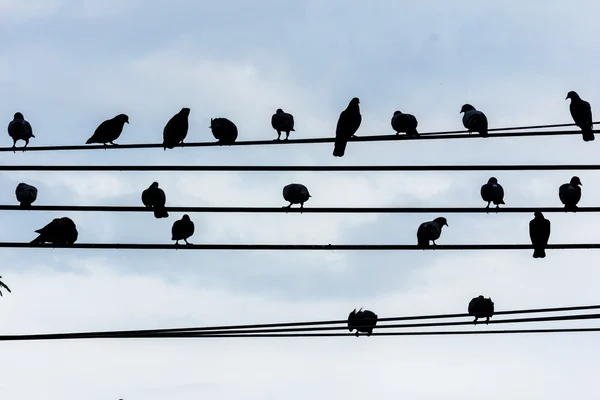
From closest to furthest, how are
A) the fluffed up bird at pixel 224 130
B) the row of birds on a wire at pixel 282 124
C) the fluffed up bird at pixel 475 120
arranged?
the row of birds on a wire at pixel 282 124
the fluffed up bird at pixel 475 120
the fluffed up bird at pixel 224 130

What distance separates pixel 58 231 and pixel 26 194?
10.1 ft

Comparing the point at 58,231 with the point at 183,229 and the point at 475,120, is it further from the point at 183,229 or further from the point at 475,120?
the point at 475,120

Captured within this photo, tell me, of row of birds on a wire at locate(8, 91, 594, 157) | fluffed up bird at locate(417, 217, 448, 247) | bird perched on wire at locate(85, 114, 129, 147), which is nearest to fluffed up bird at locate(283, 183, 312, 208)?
row of birds on a wire at locate(8, 91, 594, 157)

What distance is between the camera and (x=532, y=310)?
37.5 feet

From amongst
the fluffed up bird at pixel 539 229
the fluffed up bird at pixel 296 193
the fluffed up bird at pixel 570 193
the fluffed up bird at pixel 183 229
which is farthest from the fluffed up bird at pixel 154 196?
the fluffed up bird at pixel 570 193

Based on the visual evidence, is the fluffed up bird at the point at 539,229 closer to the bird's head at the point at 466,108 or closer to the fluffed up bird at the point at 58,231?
the bird's head at the point at 466,108

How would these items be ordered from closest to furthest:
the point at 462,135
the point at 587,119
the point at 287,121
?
the point at 462,135 < the point at 587,119 < the point at 287,121

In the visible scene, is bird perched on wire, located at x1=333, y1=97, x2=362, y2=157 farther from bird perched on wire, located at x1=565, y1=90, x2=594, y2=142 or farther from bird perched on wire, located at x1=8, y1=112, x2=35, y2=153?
bird perched on wire, located at x1=8, y1=112, x2=35, y2=153

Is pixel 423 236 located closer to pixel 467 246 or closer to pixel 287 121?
pixel 287 121

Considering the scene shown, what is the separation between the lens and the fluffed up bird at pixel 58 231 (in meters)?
17.3

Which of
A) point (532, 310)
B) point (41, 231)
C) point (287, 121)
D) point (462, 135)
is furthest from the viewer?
point (287, 121)

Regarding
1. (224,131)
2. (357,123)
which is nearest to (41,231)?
(224,131)

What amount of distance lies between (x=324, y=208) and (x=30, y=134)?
10511 millimetres

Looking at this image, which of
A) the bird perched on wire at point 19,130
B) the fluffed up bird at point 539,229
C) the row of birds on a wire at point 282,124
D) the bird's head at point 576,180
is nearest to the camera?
the fluffed up bird at point 539,229
